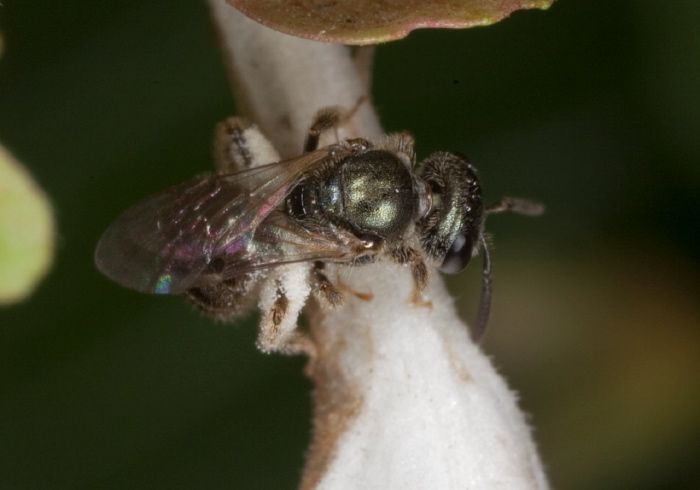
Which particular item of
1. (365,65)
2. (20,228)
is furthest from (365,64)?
(20,228)

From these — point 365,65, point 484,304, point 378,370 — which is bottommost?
point 378,370

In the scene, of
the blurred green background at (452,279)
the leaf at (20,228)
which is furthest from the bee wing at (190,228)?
the blurred green background at (452,279)

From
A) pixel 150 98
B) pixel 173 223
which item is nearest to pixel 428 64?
pixel 150 98

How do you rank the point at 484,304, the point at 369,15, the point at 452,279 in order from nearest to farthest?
1. the point at 369,15
2. the point at 484,304
3. the point at 452,279

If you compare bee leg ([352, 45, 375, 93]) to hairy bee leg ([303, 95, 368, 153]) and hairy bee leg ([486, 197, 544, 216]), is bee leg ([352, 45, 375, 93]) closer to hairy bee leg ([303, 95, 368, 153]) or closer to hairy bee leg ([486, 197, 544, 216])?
hairy bee leg ([303, 95, 368, 153])

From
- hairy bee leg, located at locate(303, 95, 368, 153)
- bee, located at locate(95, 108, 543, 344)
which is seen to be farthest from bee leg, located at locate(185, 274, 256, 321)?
hairy bee leg, located at locate(303, 95, 368, 153)

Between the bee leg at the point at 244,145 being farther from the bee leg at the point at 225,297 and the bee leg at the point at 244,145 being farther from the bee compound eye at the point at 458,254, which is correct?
the bee compound eye at the point at 458,254

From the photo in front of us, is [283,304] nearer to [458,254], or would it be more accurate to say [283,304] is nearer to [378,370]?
[378,370]
